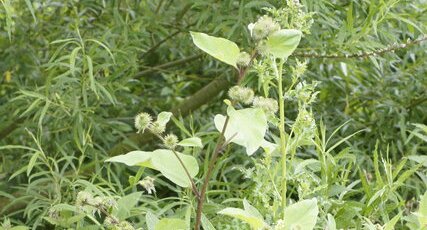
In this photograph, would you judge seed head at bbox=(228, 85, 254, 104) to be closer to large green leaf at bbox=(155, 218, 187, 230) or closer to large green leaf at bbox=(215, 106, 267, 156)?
large green leaf at bbox=(215, 106, 267, 156)

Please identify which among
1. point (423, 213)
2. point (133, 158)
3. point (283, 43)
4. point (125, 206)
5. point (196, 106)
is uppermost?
point (283, 43)

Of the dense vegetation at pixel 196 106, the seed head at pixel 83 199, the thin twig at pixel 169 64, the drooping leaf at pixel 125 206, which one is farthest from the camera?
the thin twig at pixel 169 64

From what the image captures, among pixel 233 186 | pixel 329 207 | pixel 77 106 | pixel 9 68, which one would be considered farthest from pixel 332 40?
pixel 9 68

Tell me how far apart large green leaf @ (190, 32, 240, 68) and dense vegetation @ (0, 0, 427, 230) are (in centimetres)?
17

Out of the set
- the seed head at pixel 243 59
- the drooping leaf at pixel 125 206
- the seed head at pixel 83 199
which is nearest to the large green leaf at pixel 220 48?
the seed head at pixel 243 59

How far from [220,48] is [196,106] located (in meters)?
1.36

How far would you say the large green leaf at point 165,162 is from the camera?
735mm

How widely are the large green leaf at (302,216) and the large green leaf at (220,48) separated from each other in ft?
0.46

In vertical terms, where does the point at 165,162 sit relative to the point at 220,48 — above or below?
below

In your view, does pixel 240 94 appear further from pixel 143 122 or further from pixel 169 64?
pixel 169 64

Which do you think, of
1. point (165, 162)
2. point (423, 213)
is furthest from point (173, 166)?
point (423, 213)

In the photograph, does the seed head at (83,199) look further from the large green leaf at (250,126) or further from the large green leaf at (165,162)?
the large green leaf at (250,126)

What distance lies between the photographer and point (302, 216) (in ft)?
2.36

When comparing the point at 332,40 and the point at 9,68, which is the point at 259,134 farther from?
the point at 9,68
